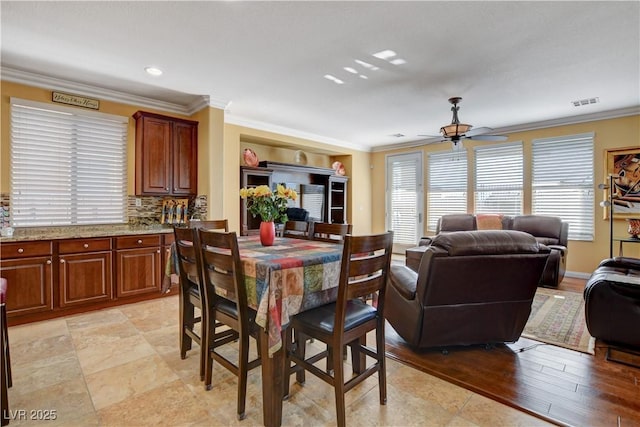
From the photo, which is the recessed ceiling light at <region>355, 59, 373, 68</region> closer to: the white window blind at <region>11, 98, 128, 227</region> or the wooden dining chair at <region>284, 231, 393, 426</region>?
the wooden dining chair at <region>284, 231, 393, 426</region>

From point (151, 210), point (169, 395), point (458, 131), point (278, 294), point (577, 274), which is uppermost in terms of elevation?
point (458, 131)

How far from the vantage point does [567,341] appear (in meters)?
2.72

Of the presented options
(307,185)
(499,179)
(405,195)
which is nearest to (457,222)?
(499,179)

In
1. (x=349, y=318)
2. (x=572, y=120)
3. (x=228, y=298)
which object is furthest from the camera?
(x=572, y=120)

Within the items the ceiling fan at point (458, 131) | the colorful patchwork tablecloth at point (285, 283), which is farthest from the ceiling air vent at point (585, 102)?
the colorful patchwork tablecloth at point (285, 283)

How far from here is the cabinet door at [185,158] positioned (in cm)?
427

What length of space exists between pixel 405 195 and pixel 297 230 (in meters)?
4.99

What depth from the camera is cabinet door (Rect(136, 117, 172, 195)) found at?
13.1ft

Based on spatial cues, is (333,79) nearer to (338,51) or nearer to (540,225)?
(338,51)

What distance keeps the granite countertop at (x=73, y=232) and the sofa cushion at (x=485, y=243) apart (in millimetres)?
3279

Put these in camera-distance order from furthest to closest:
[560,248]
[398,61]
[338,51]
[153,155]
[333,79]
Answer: [560,248], [153,155], [333,79], [398,61], [338,51]

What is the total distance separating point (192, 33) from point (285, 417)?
9.65ft

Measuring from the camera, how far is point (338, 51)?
294cm

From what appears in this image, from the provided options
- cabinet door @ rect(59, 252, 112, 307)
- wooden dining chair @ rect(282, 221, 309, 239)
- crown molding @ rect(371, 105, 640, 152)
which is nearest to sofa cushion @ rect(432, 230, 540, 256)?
wooden dining chair @ rect(282, 221, 309, 239)
